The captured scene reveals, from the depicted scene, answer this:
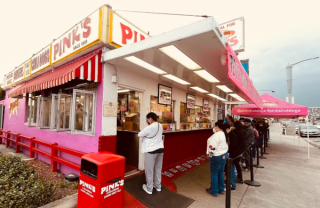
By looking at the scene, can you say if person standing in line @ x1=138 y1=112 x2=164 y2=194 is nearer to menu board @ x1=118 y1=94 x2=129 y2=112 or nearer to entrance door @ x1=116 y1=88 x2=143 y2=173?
entrance door @ x1=116 y1=88 x2=143 y2=173

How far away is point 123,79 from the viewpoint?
16.3 ft

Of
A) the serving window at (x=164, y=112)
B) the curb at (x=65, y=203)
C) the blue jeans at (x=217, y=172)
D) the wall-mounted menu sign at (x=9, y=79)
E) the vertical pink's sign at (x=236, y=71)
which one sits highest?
the wall-mounted menu sign at (x=9, y=79)

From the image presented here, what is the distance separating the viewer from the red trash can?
283cm

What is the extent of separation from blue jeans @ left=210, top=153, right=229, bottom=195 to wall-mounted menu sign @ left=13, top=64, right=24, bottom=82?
10.4 meters

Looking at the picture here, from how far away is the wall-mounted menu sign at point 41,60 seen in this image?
6.84m

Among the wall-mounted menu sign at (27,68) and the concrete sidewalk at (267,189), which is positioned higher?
the wall-mounted menu sign at (27,68)

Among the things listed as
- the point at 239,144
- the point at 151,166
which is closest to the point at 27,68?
the point at 151,166

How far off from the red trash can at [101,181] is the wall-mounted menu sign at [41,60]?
556 cm

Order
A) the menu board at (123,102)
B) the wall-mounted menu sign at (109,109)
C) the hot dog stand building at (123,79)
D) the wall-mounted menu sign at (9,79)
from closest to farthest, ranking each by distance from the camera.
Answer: the hot dog stand building at (123,79) < the wall-mounted menu sign at (109,109) < the menu board at (123,102) < the wall-mounted menu sign at (9,79)

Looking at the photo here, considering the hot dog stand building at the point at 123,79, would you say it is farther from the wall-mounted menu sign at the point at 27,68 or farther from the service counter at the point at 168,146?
the wall-mounted menu sign at the point at 27,68

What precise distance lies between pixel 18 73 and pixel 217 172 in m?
11.6

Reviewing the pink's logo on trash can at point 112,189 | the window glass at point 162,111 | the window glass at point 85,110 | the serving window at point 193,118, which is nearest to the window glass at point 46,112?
the window glass at point 85,110

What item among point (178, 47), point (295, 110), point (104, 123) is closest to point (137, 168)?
point (104, 123)

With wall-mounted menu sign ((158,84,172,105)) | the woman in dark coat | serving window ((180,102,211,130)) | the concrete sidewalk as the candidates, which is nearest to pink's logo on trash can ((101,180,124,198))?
the concrete sidewalk
